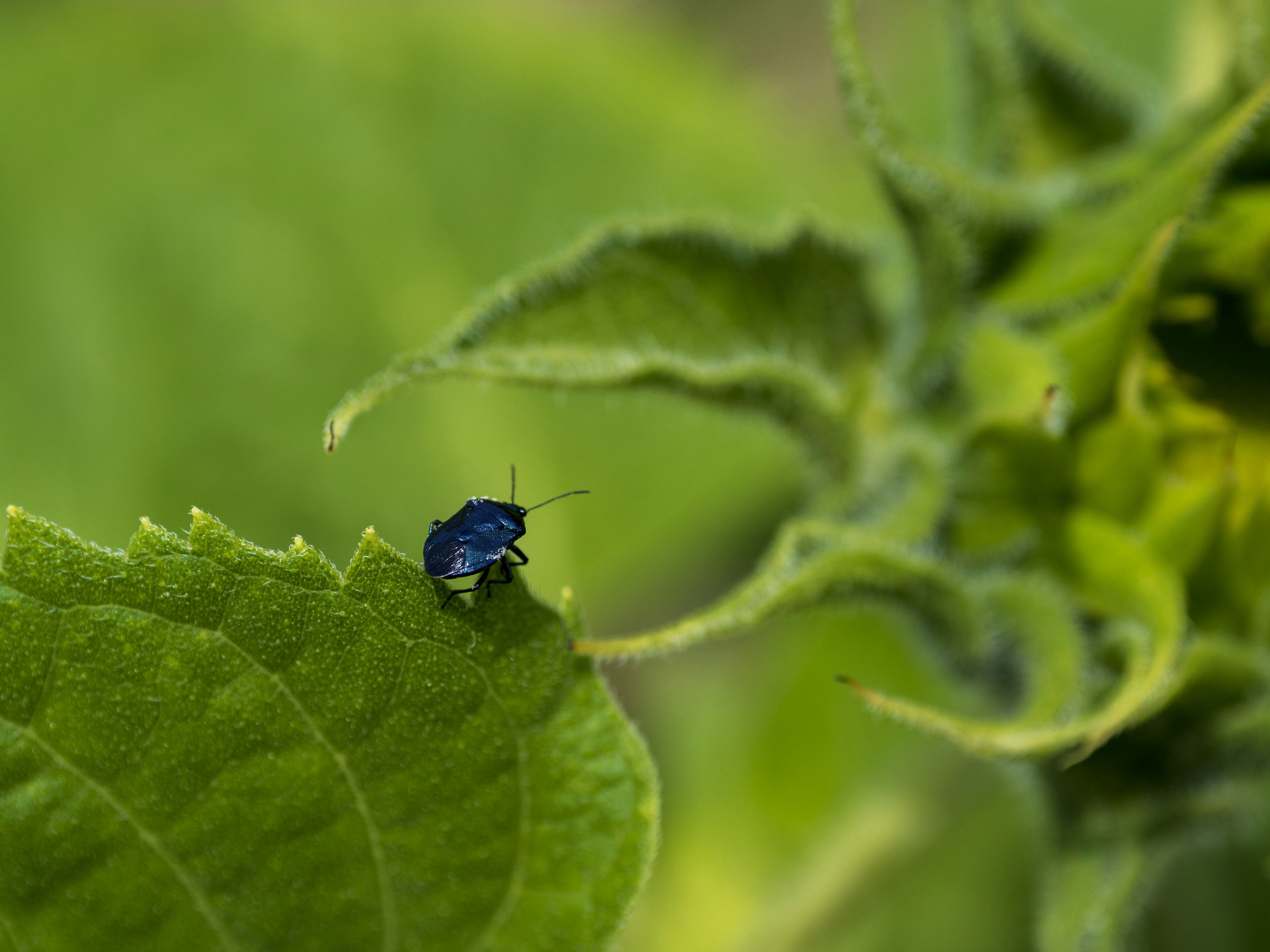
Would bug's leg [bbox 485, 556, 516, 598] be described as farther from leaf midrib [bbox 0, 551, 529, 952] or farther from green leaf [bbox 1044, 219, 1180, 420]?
green leaf [bbox 1044, 219, 1180, 420]

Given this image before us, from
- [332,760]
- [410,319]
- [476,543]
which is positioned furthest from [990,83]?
[410,319]

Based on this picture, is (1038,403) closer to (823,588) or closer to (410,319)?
(823,588)

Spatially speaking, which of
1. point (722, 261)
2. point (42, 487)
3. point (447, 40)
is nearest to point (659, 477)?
point (447, 40)

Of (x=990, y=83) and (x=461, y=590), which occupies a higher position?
(x=990, y=83)

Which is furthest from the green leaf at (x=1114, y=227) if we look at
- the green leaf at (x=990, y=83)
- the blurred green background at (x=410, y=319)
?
the blurred green background at (x=410, y=319)

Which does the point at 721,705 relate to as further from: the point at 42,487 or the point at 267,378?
the point at 42,487

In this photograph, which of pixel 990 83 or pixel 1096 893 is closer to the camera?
pixel 1096 893
